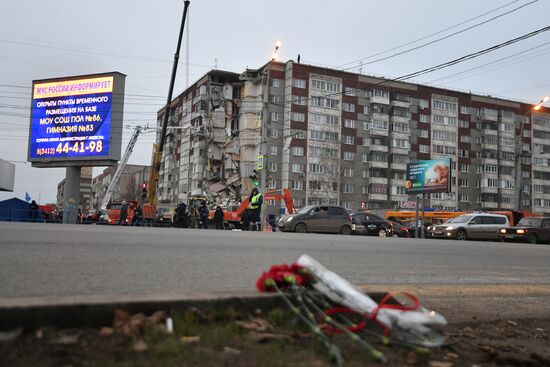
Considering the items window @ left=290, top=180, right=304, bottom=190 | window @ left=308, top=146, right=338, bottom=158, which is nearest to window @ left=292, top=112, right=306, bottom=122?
window @ left=308, top=146, right=338, bottom=158

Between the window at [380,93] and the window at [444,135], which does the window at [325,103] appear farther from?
the window at [444,135]

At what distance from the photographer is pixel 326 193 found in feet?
237

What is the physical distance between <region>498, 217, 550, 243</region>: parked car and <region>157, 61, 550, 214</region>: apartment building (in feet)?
133

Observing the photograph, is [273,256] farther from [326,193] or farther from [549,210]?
[549,210]

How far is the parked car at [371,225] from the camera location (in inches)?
1167

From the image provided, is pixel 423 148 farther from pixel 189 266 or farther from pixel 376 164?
pixel 189 266

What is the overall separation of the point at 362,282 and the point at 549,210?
100426mm

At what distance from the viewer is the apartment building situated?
73250mm

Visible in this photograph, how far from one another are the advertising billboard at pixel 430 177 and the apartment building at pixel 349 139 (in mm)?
29629

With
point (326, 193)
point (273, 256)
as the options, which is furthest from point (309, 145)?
point (273, 256)

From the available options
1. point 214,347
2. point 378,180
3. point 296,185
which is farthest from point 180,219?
point 378,180

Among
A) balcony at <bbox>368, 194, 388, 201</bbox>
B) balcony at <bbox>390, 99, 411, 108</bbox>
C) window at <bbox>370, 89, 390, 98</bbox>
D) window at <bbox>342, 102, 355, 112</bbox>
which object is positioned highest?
window at <bbox>370, 89, 390, 98</bbox>

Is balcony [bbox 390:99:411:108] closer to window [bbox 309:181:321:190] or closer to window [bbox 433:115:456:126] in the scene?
window [bbox 433:115:456:126]

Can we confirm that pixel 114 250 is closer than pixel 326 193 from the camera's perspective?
Yes
